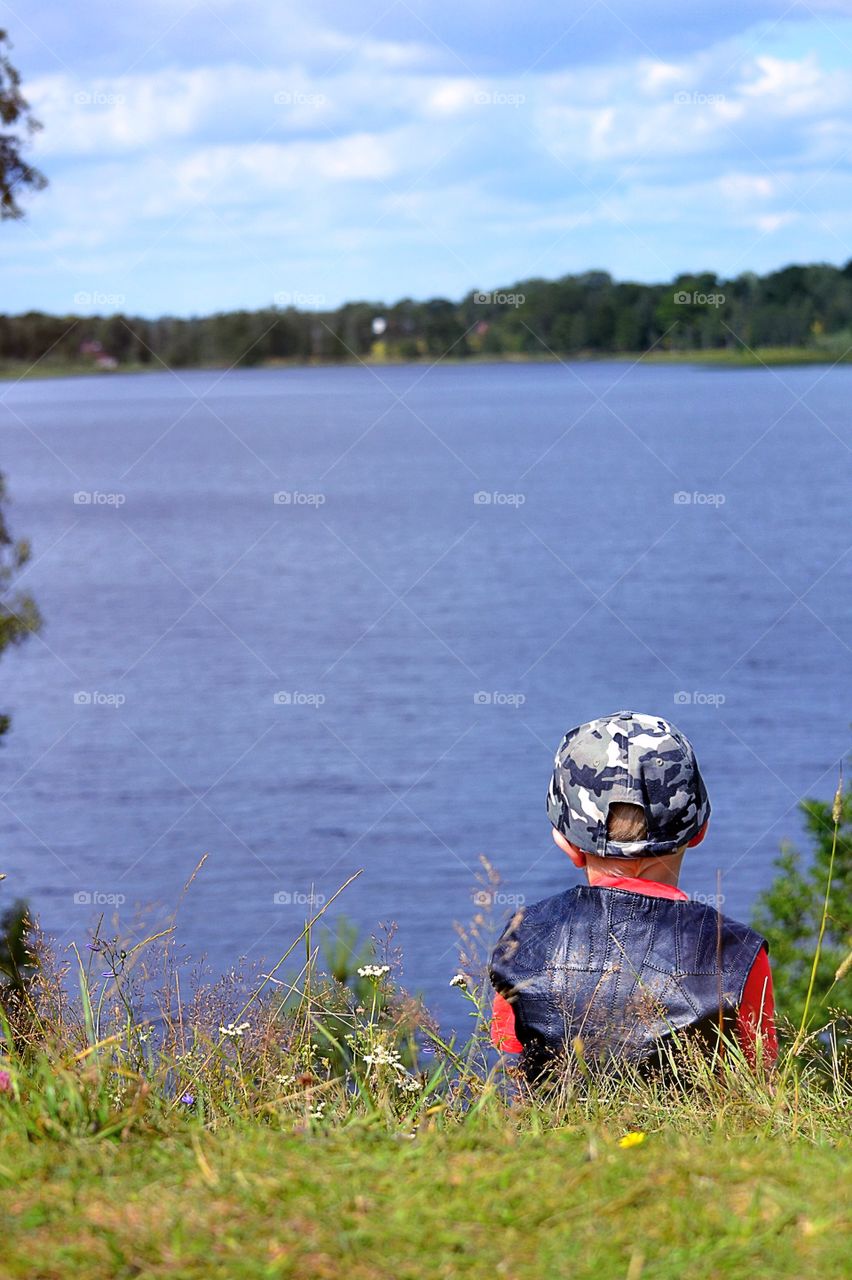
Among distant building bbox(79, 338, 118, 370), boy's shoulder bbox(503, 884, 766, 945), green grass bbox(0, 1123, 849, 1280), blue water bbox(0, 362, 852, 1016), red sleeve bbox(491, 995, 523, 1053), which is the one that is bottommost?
blue water bbox(0, 362, 852, 1016)

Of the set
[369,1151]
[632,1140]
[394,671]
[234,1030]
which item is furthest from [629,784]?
[394,671]

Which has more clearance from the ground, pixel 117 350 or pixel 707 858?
pixel 117 350

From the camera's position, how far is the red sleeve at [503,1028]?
324 centimetres

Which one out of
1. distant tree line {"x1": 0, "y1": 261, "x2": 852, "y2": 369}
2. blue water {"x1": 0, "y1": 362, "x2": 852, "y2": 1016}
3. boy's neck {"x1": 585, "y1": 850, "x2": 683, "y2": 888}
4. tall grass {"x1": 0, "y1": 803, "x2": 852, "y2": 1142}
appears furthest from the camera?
distant tree line {"x1": 0, "y1": 261, "x2": 852, "y2": 369}

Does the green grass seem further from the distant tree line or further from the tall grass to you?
the distant tree line

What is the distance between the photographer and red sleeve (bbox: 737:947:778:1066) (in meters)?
3.13

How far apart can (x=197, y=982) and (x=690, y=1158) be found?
5.35 ft

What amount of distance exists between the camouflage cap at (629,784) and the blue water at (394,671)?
0.92 feet

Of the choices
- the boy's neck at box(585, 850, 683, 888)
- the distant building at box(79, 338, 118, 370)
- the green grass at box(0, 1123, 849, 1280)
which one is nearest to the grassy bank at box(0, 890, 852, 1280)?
the green grass at box(0, 1123, 849, 1280)

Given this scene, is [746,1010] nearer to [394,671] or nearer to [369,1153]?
[369,1153]

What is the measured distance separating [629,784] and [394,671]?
51.3 meters

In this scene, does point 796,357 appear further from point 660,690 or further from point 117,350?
point 660,690

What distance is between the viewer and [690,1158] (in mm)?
2467

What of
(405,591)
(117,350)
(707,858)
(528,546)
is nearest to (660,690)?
(707,858)
